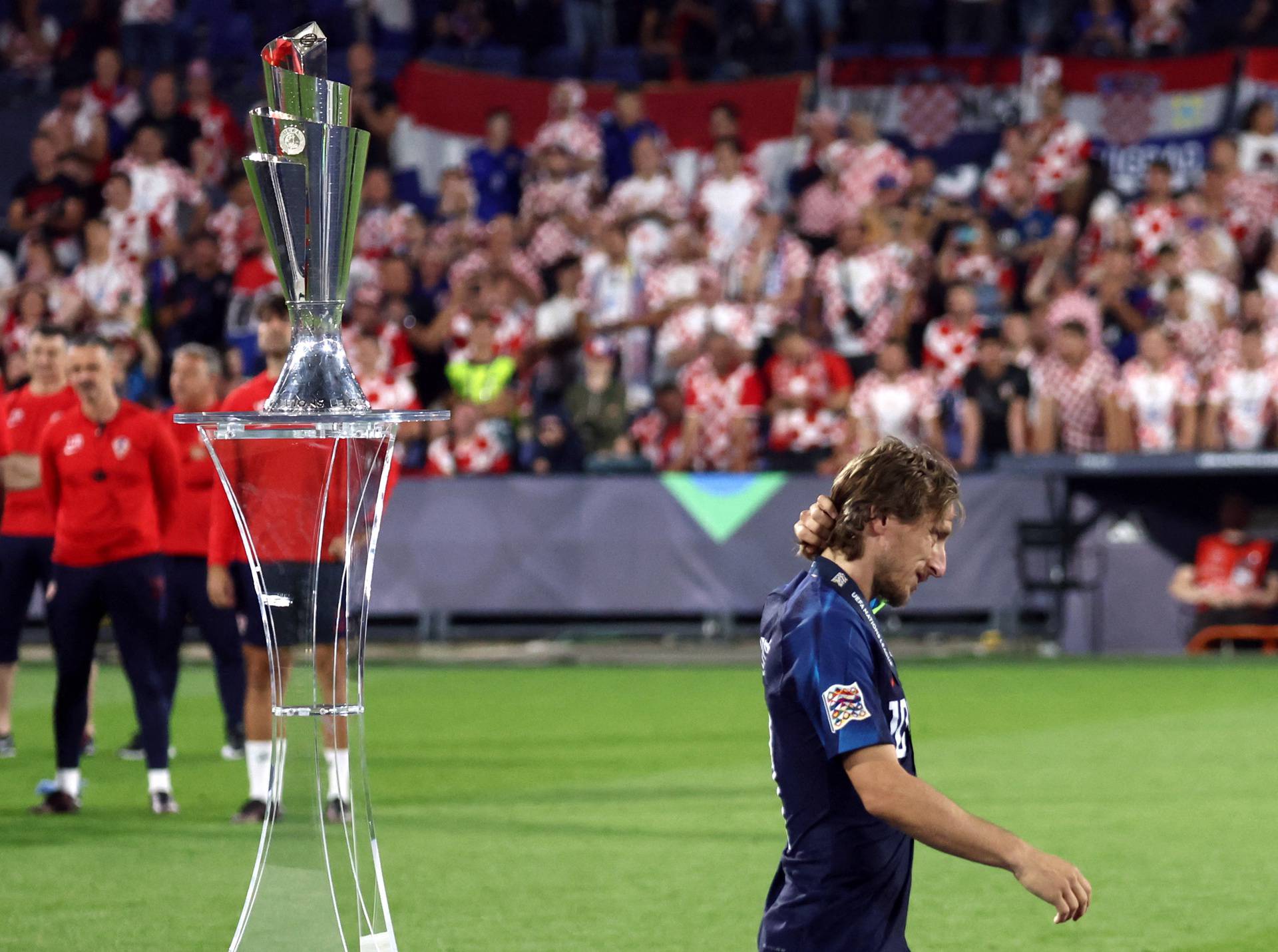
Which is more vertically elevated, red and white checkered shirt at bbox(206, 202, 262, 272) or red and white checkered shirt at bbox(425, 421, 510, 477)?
red and white checkered shirt at bbox(206, 202, 262, 272)

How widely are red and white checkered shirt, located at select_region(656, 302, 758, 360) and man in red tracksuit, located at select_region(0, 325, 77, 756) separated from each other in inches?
355

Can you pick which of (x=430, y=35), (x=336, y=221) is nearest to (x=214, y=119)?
(x=430, y=35)

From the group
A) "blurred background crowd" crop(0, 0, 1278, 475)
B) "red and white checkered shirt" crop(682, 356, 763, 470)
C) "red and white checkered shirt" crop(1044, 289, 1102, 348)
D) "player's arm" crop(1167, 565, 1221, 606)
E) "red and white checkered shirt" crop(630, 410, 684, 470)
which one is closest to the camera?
"player's arm" crop(1167, 565, 1221, 606)

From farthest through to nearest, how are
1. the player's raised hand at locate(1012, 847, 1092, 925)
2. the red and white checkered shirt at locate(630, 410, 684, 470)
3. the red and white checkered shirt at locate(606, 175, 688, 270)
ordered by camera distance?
the red and white checkered shirt at locate(606, 175, 688, 270)
the red and white checkered shirt at locate(630, 410, 684, 470)
the player's raised hand at locate(1012, 847, 1092, 925)

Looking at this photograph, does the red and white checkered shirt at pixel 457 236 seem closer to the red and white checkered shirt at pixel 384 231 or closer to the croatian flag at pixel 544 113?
the red and white checkered shirt at pixel 384 231

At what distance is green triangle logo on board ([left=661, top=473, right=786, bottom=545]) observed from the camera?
708 inches

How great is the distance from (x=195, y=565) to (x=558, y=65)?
15079mm

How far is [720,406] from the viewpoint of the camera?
19.0 meters

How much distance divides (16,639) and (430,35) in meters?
15.5

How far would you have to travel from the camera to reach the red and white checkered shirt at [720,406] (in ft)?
61.8

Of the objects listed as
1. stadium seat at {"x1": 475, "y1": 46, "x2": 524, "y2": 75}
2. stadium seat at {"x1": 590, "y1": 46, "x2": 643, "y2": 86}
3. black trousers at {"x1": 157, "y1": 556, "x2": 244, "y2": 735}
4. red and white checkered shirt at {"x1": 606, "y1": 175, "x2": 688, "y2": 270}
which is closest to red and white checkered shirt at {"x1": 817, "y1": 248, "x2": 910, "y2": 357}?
red and white checkered shirt at {"x1": 606, "y1": 175, "x2": 688, "y2": 270}

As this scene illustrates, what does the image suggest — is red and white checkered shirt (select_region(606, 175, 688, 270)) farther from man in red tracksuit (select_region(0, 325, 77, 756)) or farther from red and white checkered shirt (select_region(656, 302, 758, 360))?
man in red tracksuit (select_region(0, 325, 77, 756))

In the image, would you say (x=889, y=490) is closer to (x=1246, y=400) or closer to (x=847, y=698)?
(x=847, y=698)

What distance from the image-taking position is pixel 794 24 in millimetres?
25188
